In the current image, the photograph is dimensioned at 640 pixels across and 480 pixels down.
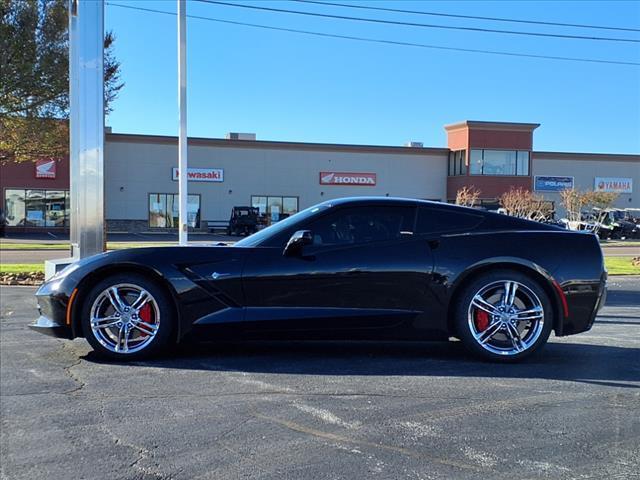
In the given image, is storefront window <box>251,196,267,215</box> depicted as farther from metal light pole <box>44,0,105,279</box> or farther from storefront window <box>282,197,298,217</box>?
metal light pole <box>44,0,105,279</box>

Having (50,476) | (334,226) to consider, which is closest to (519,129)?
(334,226)

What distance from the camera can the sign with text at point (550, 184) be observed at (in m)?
49.2

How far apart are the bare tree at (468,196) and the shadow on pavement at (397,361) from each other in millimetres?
34602

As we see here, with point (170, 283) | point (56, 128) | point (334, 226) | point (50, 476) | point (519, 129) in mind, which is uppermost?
point (519, 129)

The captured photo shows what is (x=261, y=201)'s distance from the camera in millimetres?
44906

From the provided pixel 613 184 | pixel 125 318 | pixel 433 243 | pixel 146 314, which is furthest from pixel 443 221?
pixel 613 184

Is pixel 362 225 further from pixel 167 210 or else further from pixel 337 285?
pixel 167 210

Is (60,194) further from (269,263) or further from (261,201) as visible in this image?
(269,263)

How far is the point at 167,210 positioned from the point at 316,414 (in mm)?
40904

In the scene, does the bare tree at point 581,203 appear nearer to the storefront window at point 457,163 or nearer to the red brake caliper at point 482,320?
the storefront window at point 457,163

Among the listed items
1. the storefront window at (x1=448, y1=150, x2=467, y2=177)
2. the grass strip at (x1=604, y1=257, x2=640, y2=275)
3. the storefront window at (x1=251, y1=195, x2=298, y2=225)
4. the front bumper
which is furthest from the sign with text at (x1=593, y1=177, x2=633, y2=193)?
the front bumper

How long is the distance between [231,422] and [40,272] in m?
11.3

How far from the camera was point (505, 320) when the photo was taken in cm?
534

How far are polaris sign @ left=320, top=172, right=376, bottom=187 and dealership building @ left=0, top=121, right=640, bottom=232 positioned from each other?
0.25 feet
